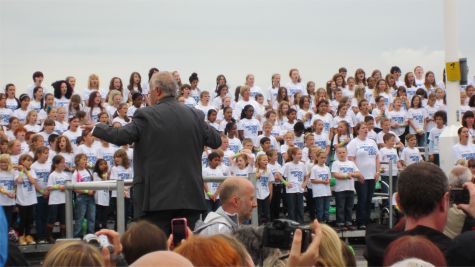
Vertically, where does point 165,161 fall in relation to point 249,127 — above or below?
below

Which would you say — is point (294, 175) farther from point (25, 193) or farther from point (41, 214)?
point (25, 193)

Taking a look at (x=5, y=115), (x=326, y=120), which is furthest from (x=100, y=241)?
(x=326, y=120)

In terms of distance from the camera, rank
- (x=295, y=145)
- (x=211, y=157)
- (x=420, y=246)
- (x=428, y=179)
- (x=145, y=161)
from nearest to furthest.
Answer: (x=420, y=246) < (x=428, y=179) < (x=145, y=161) < (x=211, y=157) < (x=295, y=145)

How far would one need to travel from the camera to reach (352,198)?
1739 centimetres

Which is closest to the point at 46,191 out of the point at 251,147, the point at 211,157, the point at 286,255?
the point at 211,157

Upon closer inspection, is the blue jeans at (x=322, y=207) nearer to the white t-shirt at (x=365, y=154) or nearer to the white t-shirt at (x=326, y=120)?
the white t-shirt at (x=365, y=154)

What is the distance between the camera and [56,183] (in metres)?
15.6

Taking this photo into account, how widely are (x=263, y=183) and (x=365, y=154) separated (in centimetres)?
222

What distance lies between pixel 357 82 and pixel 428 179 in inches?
736

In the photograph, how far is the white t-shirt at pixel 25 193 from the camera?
1544 cm

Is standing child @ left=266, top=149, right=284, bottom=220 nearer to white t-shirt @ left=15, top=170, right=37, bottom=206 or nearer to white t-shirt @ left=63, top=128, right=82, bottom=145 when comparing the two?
white t-shirt @ left=63, top=128, right=82, bottom=145

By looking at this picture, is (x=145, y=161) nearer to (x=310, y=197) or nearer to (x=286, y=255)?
(x=286, y=255)

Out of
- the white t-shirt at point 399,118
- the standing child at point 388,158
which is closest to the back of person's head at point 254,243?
the standing child at point 388,158

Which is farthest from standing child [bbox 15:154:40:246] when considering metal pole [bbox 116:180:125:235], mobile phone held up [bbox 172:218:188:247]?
mobile phone held up [bbox 172:218:188:247]
